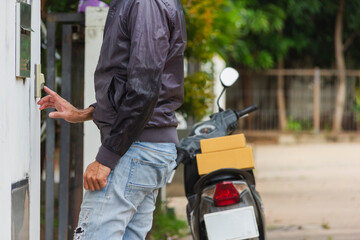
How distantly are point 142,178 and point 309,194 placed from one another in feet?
20.9

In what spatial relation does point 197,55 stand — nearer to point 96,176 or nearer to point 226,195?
point 226,195

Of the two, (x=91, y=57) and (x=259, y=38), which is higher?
(x=259, y=38)

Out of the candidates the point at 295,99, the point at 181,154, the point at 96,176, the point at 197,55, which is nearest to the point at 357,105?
the point at 295,99

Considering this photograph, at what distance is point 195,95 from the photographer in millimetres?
5324

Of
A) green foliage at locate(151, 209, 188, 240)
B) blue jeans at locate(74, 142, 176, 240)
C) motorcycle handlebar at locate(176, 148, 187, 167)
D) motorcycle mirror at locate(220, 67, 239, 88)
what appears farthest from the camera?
green foliage at locate(151, 209, 188, 240)

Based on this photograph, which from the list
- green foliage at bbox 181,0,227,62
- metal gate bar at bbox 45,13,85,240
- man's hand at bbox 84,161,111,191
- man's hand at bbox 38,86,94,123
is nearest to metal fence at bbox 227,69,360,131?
green foliage at bbox 181,0,227,62

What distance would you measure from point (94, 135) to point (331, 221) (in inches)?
140

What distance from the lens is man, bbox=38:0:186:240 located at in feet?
7.92

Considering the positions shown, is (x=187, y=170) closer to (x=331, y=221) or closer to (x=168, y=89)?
(x=168, y=89)

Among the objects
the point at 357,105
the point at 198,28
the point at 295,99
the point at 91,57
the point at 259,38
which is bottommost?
the point at 357,105

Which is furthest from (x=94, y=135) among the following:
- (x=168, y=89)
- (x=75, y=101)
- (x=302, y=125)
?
(x=302, y=125)

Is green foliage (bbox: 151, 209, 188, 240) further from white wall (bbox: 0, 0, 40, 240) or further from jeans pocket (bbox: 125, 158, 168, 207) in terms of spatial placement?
jeans pocket (bbox: 125, 158, 168, 207)

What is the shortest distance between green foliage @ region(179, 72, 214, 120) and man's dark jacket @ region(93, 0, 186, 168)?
2.56m

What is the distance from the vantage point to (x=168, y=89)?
2.60m
